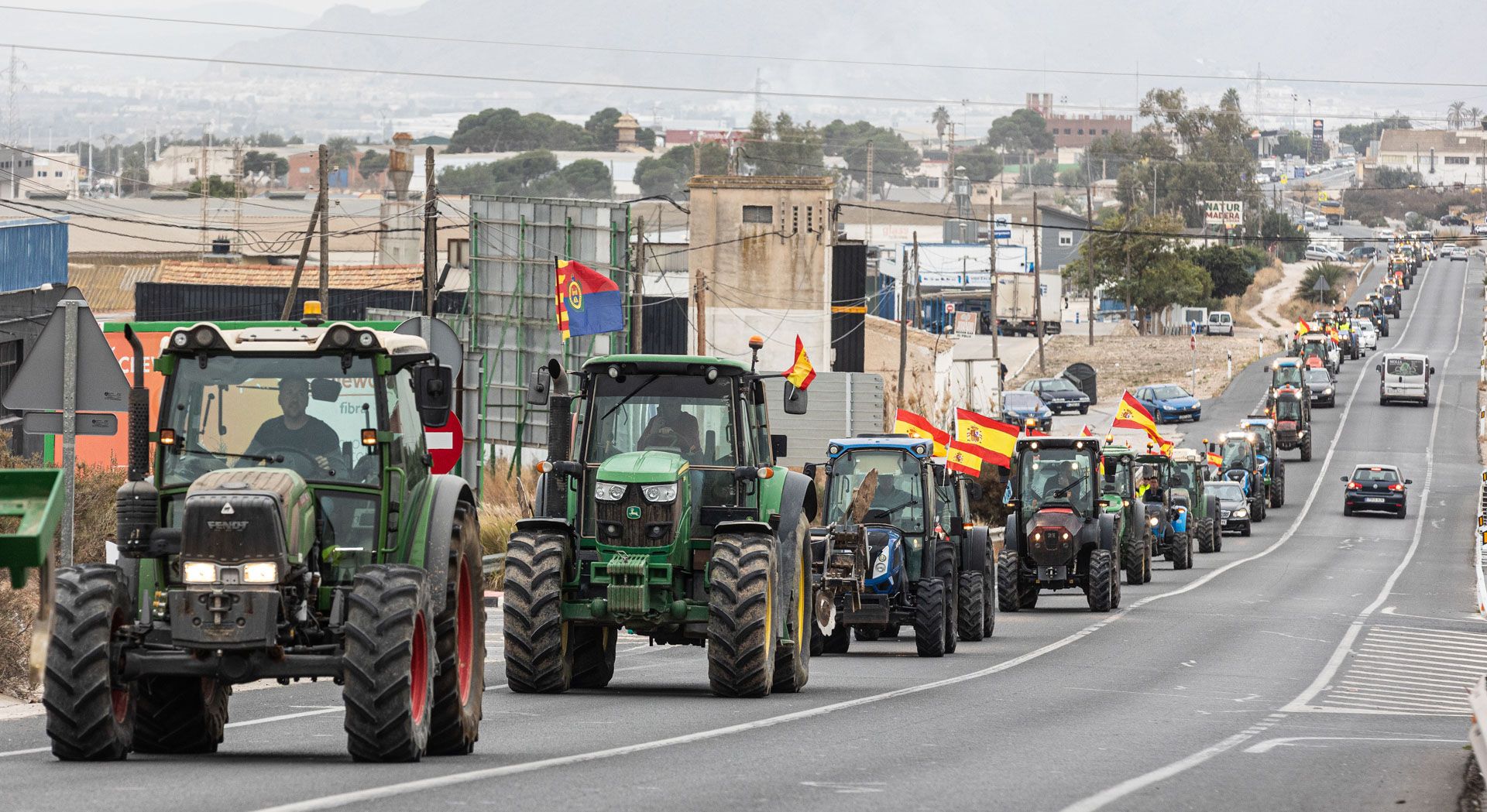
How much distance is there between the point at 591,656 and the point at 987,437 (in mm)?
19655

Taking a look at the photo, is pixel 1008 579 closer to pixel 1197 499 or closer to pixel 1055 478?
pixel 1055 478

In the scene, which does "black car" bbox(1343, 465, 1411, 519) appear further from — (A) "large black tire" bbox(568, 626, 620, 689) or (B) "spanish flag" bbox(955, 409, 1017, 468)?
(A) "large black tire" bbox(568, 626, 620, 689)

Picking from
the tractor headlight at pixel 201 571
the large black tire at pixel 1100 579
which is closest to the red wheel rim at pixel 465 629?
the tractor headlight at pixel 201 571

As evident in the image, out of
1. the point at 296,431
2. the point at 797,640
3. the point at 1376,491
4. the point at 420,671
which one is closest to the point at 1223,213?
the point at 1376,491

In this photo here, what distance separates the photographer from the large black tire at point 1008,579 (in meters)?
32.0

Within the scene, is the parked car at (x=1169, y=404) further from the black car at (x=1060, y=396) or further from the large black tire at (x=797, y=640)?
the large black tire at (x=797, y=640)

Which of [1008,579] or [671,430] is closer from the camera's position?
[671,430]

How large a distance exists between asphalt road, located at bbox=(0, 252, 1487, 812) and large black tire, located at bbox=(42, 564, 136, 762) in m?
0.18

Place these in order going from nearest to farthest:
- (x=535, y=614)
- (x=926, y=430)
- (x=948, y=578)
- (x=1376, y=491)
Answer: (x=535, y=614) → (x=948, y=578) → (x=926, y=430) → (x=1376, y=491)

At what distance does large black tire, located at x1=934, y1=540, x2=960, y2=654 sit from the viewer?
77.2 feet

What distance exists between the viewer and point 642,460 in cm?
1636

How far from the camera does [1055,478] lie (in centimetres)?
3216

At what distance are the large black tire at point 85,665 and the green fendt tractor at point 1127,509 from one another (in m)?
25.5

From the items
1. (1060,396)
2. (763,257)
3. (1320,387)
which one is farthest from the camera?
(1320,387)
